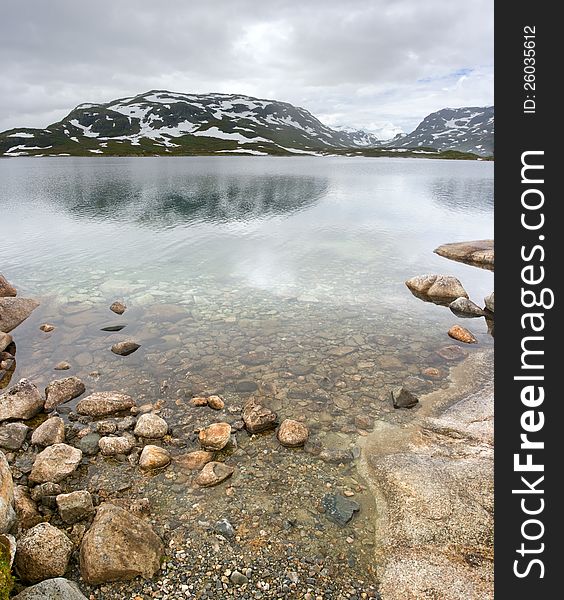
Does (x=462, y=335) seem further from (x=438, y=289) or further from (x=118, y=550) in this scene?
(x=118, y=550)

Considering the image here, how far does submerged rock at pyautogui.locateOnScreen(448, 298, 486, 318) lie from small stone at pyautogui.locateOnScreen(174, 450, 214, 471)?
15.5 meters

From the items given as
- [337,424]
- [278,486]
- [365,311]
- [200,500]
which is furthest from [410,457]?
[365,311]

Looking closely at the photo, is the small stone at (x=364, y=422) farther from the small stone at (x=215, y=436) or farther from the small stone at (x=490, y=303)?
the small stone at (x=490, y=303)

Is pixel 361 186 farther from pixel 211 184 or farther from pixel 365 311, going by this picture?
pixel 365 311

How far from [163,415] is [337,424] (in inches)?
210

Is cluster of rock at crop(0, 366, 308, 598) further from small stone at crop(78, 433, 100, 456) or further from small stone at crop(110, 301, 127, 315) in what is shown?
small stone at crop(110, 301, 127, 315)

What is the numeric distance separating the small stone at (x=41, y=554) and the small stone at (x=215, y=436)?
397 centimetres

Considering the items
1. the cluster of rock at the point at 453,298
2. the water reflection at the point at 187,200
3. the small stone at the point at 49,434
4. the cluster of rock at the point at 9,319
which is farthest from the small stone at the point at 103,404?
the water reflection at the point at 187,200

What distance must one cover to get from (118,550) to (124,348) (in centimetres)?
1023

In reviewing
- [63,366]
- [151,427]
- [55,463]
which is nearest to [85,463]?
[55,463]

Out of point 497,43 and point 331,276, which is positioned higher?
point 497,43

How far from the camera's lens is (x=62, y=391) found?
13.1 meters

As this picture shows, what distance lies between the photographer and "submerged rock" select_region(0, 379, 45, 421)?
1202 centimetres

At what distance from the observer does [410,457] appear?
10.4 m
